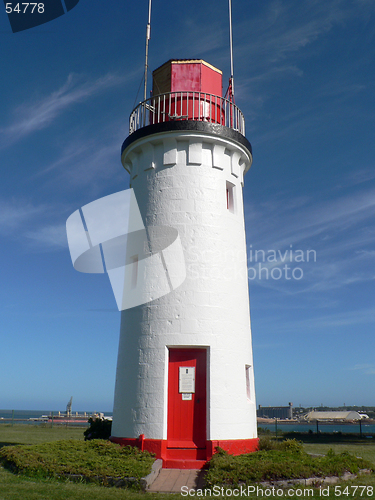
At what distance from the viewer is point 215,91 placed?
14484mm

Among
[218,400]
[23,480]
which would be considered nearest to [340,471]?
[218,400]

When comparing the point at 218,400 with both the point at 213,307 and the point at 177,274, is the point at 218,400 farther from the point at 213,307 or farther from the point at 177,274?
the point at 177,274

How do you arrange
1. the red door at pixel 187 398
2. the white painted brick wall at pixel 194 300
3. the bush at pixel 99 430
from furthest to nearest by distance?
the bush at pixel 99 430, the white painted brick wall at pixel 194 300, the red door at pixel 187 398

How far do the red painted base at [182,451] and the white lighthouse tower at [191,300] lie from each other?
0.02 metres

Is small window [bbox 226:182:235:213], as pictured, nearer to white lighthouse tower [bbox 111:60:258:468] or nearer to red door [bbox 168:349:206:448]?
white lighthouse tower [bbox 111:60:258:468]

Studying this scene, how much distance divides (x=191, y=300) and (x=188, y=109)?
629 cm

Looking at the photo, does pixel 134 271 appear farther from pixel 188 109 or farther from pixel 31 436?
pixel 31 436

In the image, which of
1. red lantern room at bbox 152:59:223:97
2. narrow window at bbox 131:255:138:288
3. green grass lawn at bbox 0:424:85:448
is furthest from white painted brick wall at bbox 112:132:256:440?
green grass lawn at bbox 0:424:85:448

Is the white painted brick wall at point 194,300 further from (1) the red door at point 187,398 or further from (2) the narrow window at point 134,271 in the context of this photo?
(2) the narrow window at point 134,271

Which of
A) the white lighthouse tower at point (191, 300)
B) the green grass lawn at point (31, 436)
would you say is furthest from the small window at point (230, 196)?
the green grass lawn at point (31, 436)

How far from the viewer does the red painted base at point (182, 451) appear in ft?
33.8

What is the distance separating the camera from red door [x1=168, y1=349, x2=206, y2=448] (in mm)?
10711

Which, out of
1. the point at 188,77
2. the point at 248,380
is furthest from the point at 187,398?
the point at 188,77

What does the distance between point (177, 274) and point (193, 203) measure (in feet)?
7.28
